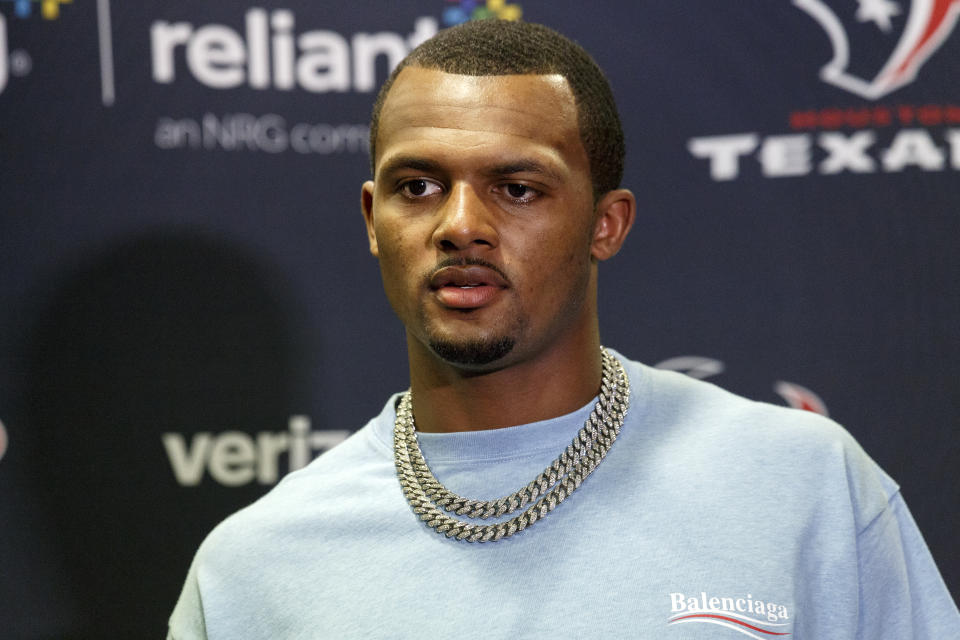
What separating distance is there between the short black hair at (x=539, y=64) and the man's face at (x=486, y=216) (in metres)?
0.02

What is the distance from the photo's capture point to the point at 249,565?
140cm

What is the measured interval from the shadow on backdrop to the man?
647 mm

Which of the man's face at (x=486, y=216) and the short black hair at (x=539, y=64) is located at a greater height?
the short black hair at (x=539, y=64)

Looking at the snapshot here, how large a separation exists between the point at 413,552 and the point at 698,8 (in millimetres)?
1289

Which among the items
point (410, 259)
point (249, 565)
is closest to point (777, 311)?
point (410, 259)

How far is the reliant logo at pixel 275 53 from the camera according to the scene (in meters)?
2.02

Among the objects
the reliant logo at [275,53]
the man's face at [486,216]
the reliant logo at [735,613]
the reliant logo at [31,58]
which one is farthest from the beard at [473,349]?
the reliant logo at [31,58]

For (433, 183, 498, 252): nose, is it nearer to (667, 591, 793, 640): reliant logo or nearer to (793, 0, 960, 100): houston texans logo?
(667, 591, 793, 640): reliant logo

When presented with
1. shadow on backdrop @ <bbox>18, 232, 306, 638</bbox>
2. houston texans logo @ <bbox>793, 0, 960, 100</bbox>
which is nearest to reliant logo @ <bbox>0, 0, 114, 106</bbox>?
shadow on backdrop @ <bbox>18, 232, 306, 638</bbox>

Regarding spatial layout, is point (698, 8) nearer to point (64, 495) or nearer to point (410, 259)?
point (410, 259)

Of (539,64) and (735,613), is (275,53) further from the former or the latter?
(735,613)

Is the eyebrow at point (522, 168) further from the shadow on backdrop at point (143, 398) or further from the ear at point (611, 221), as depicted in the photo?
the shadow on backdrop at point (143, 398)

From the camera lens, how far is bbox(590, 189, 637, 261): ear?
1.38 meters

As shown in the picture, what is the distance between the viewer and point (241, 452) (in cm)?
206
